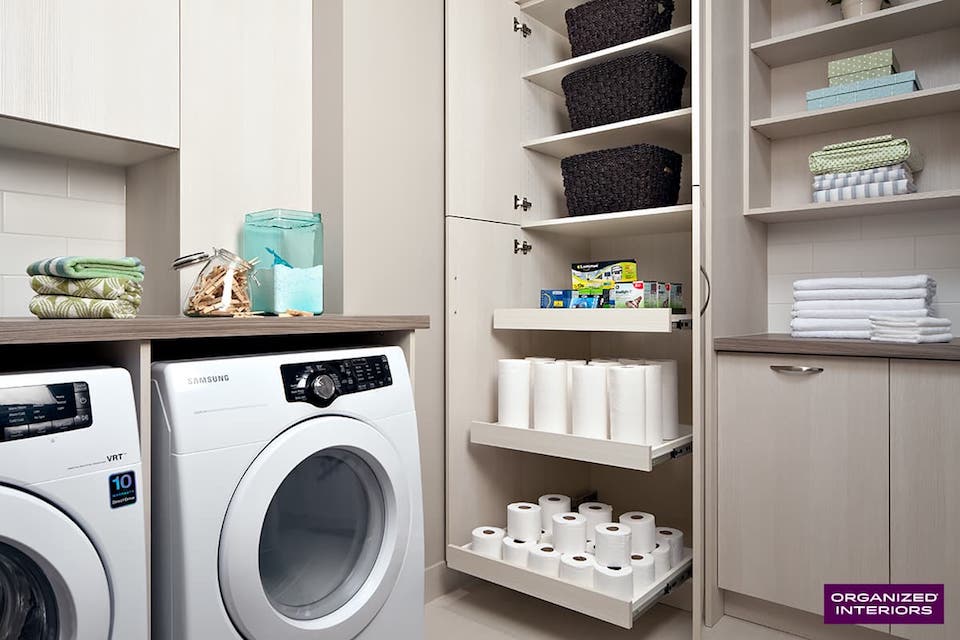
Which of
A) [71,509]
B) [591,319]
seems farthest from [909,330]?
[71,509]

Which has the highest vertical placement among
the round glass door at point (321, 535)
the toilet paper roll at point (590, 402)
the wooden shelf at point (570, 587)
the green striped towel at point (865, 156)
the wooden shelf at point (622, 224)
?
the green striped towel at point (865, 156)

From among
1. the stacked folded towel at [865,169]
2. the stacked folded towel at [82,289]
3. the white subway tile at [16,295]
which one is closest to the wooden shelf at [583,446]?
the stacked folded towel at [865,169]

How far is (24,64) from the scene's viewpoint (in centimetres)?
149

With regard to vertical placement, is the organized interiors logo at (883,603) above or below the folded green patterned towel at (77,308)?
below

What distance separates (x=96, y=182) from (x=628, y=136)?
173 cm

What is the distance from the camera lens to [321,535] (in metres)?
1.46

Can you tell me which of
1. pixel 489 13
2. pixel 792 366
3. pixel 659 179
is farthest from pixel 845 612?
pixel 489 13

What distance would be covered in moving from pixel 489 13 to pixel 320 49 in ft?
2.27

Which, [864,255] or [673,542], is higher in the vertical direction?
[864,255]

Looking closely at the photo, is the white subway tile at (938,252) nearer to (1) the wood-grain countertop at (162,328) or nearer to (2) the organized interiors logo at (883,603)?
(2) the organized interiors logo at (883,603)

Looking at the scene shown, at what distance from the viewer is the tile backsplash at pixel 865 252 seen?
2.12 meters

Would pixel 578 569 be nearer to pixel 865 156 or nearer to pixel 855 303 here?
pixel 855 303

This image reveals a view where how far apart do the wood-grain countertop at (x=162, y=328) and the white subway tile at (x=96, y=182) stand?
2.17 ft

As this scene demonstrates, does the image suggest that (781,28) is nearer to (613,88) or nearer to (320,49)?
(613,88)
